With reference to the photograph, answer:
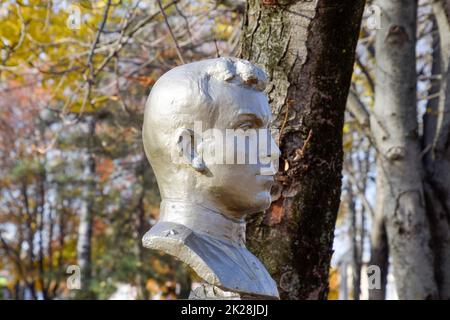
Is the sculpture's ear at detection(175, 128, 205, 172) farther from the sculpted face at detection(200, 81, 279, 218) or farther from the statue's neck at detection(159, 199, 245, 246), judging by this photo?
the statue's neck at detection(159, 199, 245, 246)

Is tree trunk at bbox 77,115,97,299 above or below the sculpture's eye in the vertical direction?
above

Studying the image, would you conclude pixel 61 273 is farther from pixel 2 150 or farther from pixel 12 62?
pixel 12 62

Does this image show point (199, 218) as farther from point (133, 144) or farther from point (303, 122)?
point (133, 144)

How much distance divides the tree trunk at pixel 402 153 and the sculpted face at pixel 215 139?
3.72m

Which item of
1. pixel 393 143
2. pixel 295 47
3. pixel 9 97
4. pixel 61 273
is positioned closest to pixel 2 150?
pixel 9 97

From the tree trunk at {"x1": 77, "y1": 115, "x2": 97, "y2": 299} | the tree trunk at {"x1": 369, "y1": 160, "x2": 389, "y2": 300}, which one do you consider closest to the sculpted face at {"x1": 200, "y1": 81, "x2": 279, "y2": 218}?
the tree trunk at {"x1": 369, "y1": 160, "x2": 389, "y2": 300}

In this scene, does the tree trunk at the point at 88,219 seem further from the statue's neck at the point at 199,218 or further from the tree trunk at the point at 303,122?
the statue's neck at the point at 199,218

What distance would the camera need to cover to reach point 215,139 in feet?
12.6

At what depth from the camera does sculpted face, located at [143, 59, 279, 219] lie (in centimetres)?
382

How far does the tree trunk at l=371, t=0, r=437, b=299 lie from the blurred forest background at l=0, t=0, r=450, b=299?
14 millimetres

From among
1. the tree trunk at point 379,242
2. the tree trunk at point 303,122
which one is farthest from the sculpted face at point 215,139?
the tree trunk at point 379,242

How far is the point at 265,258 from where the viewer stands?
16.8ft

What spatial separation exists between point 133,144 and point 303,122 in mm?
8863

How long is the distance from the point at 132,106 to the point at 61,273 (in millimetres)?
7075
